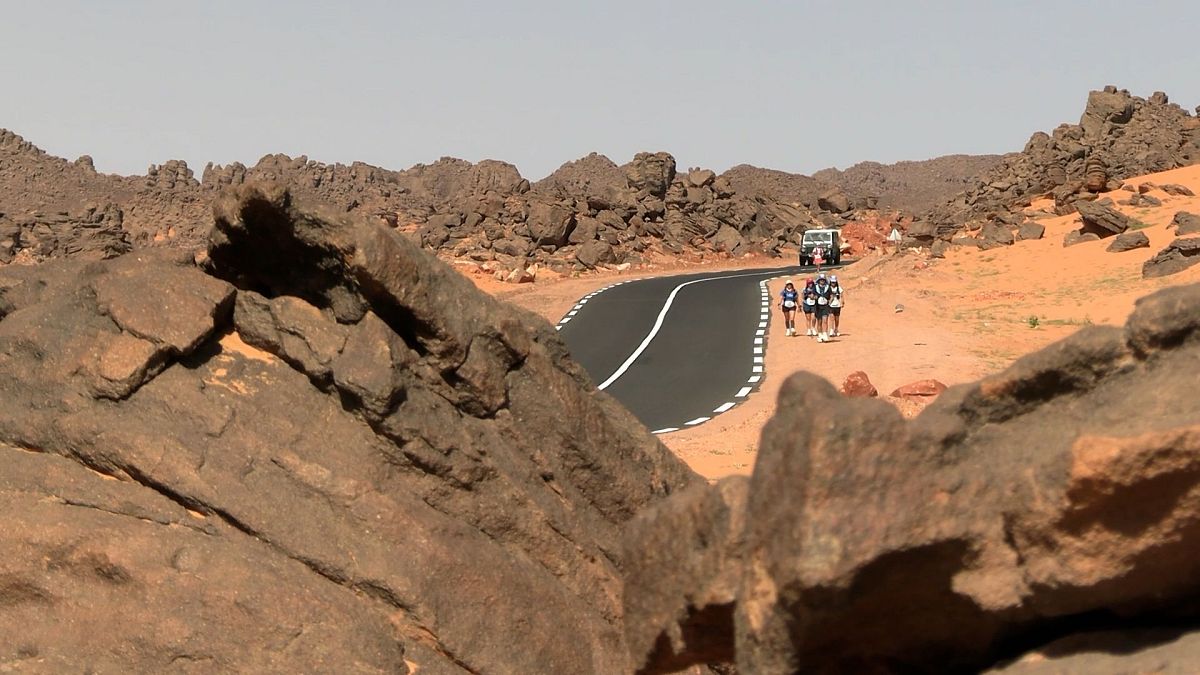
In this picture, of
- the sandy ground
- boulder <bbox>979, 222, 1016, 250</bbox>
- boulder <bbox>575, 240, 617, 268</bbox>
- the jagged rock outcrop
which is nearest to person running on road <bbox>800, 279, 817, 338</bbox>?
the sandy ground

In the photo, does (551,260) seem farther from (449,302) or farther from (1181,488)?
(1181,488)

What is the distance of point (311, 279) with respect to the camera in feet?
28.7

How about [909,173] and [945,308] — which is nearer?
[945,308]

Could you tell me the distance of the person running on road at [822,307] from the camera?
32.5 metres

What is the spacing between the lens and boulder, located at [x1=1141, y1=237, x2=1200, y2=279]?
36.5 m

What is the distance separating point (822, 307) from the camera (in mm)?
32781

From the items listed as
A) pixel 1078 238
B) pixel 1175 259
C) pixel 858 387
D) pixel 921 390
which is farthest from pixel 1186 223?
pixel 858 387

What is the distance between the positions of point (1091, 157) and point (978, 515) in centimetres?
5747

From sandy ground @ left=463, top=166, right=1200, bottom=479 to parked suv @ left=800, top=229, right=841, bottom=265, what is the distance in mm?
4310

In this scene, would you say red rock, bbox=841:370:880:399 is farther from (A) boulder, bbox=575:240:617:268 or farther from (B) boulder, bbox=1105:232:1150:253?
(A) boulder, bbox=575:240:617:268

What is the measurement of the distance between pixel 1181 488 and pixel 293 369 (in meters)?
5.89

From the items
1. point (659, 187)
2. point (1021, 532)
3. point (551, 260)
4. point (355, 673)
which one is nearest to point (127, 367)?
point (355, 673)

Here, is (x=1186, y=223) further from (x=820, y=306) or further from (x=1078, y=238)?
(x=820, y=306)

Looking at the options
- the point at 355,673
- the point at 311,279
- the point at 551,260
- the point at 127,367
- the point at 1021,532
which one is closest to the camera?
the point at 1021,532
